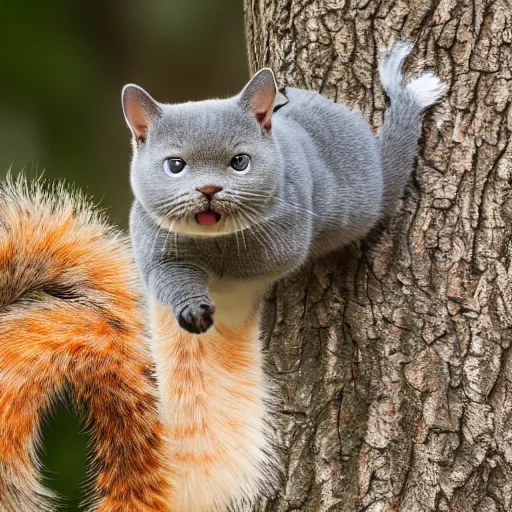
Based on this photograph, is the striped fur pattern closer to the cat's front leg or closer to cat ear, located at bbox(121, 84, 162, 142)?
the cat's front leg

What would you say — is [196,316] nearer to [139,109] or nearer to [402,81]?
[139,109]

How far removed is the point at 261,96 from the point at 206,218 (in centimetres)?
28

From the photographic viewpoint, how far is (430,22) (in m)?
A: 1.97

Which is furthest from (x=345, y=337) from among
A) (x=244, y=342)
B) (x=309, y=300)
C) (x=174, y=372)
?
(x=174, y=372)

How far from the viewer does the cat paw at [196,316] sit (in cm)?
157

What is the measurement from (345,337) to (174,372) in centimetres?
41

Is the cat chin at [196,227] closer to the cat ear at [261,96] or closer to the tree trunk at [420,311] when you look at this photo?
the cat ear at [261,96]

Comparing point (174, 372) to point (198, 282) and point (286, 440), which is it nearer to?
point (286, 440)

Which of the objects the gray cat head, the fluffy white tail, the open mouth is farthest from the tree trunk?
the open mouth

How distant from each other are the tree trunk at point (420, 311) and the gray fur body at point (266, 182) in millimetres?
70

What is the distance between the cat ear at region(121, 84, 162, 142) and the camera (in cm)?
159

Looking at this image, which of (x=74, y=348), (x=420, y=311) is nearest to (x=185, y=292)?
(x=74, y=348)

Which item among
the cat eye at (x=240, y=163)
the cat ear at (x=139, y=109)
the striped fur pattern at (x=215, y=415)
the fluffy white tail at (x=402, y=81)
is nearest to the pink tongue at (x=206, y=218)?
the cat eye at (x=240, y=163)

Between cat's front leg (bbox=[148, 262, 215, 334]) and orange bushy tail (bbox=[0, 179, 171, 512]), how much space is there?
347 mm
